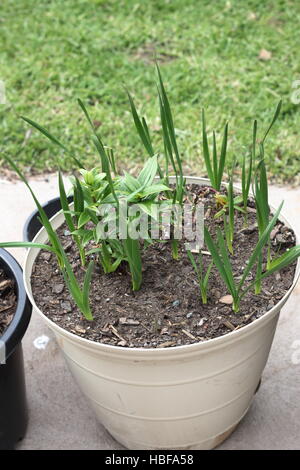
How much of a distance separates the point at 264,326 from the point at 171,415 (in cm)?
31

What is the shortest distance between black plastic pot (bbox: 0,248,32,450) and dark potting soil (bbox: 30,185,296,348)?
0.07m

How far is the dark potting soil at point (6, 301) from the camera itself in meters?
1.70

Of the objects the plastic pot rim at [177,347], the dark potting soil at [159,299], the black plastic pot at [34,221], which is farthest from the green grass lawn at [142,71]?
the plastic pot rim at [177,347]

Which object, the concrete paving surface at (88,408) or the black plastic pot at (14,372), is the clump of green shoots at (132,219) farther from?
the concrete paving surface at (88,408)

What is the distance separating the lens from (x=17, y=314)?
5.25 feet

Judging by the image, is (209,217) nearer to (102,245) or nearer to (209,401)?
(102,245)

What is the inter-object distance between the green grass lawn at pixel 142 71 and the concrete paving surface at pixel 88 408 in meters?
0.81

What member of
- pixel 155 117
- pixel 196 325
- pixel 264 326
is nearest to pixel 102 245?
pixel 196 325

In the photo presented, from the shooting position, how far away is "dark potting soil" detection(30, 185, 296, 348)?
4.80 feet

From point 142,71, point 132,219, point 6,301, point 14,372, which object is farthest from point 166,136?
point 142,71

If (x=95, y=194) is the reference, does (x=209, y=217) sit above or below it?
below

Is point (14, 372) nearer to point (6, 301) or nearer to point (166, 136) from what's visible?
point (6, 301)

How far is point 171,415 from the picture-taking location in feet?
5.10

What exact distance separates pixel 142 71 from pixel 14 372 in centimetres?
193
